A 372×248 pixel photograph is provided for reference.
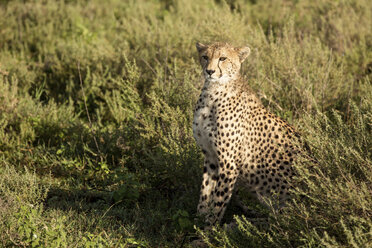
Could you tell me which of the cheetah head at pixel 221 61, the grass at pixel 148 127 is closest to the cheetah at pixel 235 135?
the cheetah head at pixel 221 61

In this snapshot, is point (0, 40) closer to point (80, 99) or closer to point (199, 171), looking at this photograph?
point (80, 99)

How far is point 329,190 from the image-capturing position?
7.83ft

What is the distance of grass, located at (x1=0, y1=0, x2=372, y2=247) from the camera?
8.11 ft

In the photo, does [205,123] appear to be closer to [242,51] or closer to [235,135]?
[235,135]

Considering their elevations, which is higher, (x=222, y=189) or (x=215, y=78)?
(x=215, y=78)

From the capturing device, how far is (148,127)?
11.7ft

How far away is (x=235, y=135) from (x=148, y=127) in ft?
2.65

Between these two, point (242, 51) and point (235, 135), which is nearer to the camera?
point (235, 135)

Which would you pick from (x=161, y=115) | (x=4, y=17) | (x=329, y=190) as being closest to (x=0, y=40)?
(x=4, y=17)

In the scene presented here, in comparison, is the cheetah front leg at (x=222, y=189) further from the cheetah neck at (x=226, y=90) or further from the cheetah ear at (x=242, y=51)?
the cheetah ear at (x=242, y=51)

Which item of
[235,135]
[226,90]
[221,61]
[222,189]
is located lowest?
[222,189]

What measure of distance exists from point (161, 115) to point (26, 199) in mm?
1065

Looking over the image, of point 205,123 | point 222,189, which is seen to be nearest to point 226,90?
point 205,123

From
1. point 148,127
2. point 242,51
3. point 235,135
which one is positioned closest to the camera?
point 235,135
